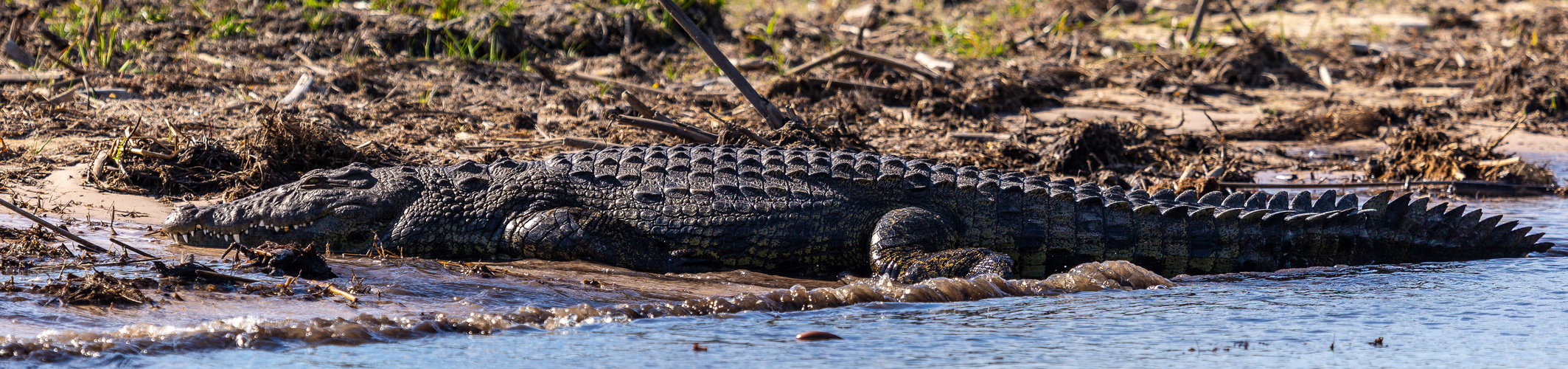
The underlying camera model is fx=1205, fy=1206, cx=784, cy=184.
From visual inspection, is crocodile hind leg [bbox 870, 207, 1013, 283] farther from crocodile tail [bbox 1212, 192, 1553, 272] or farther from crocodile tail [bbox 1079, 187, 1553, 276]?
crocodile tail [bbox 1212, 192, 1553, 272]

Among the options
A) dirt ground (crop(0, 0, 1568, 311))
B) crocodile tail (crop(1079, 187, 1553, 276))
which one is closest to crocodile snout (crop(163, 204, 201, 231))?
dirt ground (crop(0, 0, 1568, 311))

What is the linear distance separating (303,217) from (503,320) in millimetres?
1367

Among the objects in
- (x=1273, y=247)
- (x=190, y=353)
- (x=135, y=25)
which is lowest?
(x=190, y=353)

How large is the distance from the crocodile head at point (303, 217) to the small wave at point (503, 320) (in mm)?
1139

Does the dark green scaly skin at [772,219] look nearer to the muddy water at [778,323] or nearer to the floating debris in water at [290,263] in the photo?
the muddy water at [778,323]

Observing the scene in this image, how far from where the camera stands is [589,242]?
168 inches

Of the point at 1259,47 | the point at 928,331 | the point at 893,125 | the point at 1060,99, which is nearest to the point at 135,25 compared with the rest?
the point at 893,125

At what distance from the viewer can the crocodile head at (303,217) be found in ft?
14.2

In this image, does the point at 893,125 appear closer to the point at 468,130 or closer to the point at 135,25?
the point at 468,130

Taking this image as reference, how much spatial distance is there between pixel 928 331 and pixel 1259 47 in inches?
270

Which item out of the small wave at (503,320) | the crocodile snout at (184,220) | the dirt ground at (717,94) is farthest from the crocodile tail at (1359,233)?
the crocodile snout at (184,220)

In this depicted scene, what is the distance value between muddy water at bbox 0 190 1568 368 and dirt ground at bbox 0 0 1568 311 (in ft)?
3.90

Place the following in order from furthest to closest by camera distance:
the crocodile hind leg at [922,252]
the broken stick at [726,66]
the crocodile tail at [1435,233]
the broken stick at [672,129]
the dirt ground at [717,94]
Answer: the dirt ground at [717,94] → the broken stick at [672,129] → the broken stick at [726,66] → the crocodile tail at [1435,233] → the crocodile hind leg at [922,252]

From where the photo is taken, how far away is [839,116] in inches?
244
